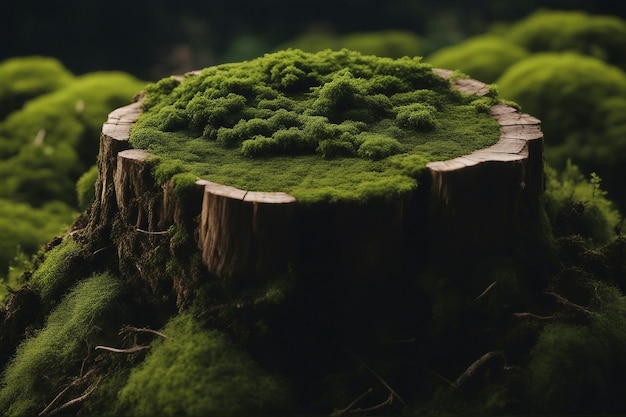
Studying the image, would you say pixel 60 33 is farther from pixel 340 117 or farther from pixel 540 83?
pixel 340 117

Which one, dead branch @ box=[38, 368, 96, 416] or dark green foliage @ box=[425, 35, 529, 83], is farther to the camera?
dark green foliage @ box=[425, 35, 529, 83]

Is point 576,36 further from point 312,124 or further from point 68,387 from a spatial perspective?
point 68,387

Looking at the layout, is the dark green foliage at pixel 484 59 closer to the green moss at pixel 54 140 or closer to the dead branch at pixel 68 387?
the green moss at pixel 54 140

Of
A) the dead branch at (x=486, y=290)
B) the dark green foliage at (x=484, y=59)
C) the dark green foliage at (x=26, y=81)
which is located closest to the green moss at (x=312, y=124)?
the dead branch at (x=486, y=290)

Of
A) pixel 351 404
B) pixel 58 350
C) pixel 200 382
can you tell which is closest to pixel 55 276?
pixel 58 350

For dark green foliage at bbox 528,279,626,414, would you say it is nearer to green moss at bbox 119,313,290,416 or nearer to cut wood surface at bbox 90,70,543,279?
cut wood surface at bbox 90,70,543,279

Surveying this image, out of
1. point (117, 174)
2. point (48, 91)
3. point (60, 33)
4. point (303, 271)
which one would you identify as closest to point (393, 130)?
point (303, 271)

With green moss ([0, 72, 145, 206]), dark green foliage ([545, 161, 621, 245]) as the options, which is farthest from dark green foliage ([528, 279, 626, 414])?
green moss ([0, 72, 145, 206])
